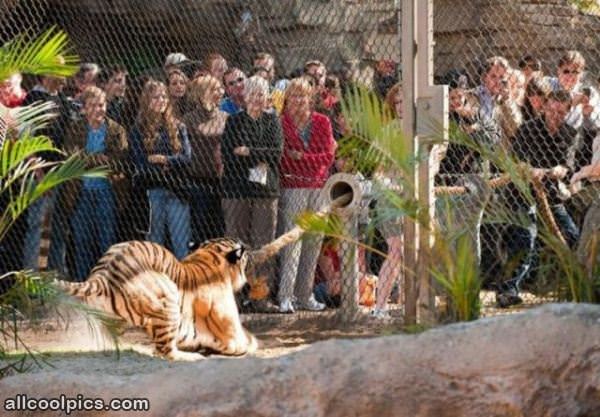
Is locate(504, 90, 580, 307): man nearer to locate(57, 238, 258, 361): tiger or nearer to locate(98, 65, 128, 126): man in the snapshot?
locate(57, 238, 258, 361): tiger

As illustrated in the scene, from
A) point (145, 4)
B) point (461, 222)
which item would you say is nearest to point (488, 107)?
point (461, 222)

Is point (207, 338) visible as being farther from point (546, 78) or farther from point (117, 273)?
point (546, 78)

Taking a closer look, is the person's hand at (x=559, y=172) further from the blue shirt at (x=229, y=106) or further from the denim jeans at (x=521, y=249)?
the blue shirt at (x=229, y=106)

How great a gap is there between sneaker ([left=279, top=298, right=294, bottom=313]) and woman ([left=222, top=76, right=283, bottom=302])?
0.48 ft

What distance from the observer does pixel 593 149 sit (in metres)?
8.39

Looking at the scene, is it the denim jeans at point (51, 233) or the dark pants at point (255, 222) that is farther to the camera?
the denim jeans at point (51, 233)

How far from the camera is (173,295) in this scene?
8180mm

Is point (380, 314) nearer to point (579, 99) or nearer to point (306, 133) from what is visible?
point (306, 133)

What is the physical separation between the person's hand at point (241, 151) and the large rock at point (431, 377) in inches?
177

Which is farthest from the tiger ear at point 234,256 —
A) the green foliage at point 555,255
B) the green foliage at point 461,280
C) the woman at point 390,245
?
the green foliage at point 461,280

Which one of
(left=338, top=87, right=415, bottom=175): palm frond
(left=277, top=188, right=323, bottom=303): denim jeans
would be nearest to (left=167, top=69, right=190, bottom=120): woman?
(left=277, top=188, right=323, bottom=303): denim jeans

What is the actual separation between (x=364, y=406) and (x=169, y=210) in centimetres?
518

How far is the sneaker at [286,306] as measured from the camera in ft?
30.7

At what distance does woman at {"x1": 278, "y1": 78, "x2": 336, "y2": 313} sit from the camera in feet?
30.7
